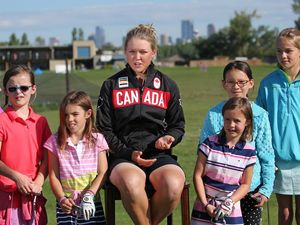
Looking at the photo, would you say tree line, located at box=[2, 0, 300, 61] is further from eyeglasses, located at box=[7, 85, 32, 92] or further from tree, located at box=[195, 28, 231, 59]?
eyeglasses, located at box=[7, 85, 32, 92]

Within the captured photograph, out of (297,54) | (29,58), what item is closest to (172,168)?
(297,54)

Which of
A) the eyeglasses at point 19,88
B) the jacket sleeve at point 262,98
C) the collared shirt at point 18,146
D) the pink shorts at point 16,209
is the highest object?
the eyeglasses at point 19,88

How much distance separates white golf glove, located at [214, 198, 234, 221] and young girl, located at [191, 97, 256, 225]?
0.05 metres

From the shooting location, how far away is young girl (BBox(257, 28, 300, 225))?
5188mm

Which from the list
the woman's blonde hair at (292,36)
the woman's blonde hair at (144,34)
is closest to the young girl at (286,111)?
the woman's blonde hair at (292,36)

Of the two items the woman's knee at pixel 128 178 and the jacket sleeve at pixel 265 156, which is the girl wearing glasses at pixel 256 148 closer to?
the jacket sleeve at pixel 265 156

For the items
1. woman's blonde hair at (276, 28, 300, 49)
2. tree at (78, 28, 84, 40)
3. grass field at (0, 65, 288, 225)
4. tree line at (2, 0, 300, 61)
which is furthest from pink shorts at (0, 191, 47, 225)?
tree at (78, 28, 84, 40)

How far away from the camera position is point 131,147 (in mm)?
5059

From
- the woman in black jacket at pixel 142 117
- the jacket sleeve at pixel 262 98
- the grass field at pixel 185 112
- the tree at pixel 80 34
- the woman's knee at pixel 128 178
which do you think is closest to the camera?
the woman's knee at pixel 128 178

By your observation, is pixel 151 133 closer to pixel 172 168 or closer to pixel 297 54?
pixel 172 168

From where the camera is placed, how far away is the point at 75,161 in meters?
4.81

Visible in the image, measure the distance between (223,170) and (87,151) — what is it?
102 cm

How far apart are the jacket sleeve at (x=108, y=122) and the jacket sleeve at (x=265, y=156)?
100 centimetres

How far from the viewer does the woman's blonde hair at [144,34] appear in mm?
5129
